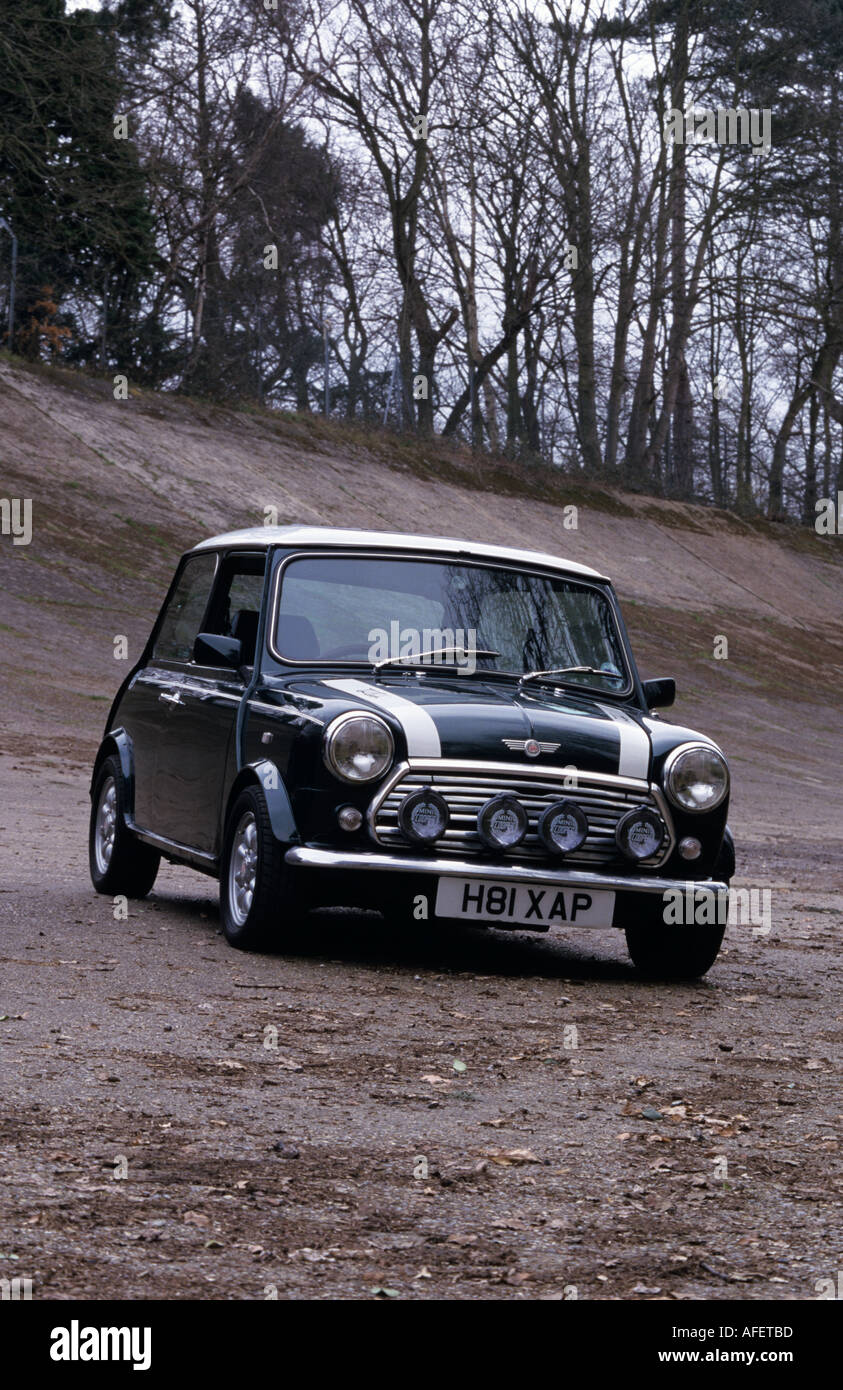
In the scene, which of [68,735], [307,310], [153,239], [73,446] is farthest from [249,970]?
[307,310]

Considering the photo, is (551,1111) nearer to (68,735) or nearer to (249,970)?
(249,970)

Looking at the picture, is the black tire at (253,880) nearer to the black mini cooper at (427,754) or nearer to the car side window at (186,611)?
the black mini cooper at (427,754)

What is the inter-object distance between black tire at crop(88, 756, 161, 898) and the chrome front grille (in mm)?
2519

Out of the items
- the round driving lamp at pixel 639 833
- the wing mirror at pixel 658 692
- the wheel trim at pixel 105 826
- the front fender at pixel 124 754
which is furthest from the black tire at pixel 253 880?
the wing mirror at pixel 658 692

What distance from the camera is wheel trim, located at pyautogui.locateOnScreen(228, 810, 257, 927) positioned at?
26.7 ft

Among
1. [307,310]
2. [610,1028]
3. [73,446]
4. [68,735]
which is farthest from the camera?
[307,310]

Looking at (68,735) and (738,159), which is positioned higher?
(738,159)

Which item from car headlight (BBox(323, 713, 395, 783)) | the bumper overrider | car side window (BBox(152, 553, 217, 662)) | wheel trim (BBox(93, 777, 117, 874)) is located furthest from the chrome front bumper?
wheel trim (BBox(93, 777, 117, 874))

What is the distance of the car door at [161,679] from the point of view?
9.86 metres

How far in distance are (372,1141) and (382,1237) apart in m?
0.94

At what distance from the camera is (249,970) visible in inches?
304

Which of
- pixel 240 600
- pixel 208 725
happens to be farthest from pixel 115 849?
pixel 240 600

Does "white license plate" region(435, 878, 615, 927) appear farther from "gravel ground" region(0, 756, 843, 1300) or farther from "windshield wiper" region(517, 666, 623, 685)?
"windshield wiper" region(517, 666, 623, 685)

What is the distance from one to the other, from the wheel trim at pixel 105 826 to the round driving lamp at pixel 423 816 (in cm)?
296
